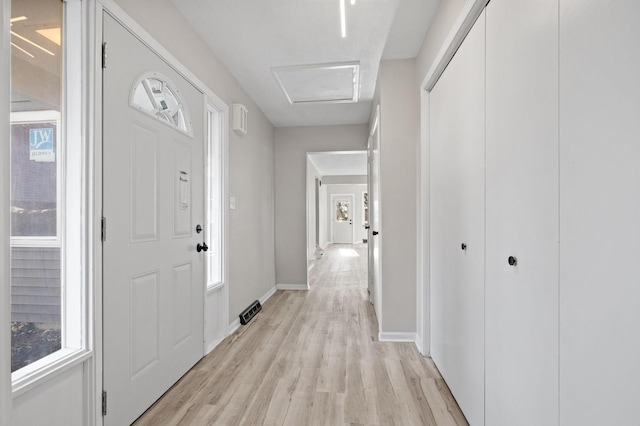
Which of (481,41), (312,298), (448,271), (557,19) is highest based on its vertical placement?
(481,41)

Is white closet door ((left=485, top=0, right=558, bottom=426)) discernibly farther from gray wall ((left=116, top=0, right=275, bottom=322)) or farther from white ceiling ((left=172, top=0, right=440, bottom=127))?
gray wall ((left=116, top=0, right=275, bottom=322))

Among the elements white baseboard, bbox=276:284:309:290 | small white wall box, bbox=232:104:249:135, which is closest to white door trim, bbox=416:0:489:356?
small white wall box, bbox=232:104:249:135

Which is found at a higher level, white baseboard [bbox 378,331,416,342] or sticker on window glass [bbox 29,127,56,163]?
sticker on window glass [bbox 29,127,56,163]

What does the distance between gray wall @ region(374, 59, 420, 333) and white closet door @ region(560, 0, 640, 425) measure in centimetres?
176

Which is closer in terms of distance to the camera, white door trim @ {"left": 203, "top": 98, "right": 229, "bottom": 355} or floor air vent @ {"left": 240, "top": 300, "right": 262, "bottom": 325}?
A: white door trim @ {"left": 203, "top": 98, "right": 229, "bottom": 355}

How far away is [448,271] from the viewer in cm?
189

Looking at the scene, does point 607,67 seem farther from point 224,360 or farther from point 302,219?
point 302,219

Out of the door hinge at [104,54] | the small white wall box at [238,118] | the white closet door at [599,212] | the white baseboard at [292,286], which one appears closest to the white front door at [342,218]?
the white baseboard at [292,286]

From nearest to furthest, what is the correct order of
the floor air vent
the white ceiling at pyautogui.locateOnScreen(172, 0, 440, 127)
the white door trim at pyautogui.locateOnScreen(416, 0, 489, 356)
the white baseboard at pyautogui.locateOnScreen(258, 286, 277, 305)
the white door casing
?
the white ceiling at pyautogui.locateOnScreen(172, 0, 440, 127)
the white door trim at pyautogui.locateOnScreen(416, 0, 489, 356)
the floor air vent
the white baseboard at pyautogui.locateOnScreen(258, 286, 277, 305)
the white door casing

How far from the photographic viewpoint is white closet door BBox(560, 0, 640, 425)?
25.6 inches

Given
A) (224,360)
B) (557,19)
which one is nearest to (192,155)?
(224,360)

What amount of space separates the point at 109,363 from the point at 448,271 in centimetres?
191

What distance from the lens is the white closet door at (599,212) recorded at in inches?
25.6

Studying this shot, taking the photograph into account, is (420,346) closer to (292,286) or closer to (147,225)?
(147,225)
